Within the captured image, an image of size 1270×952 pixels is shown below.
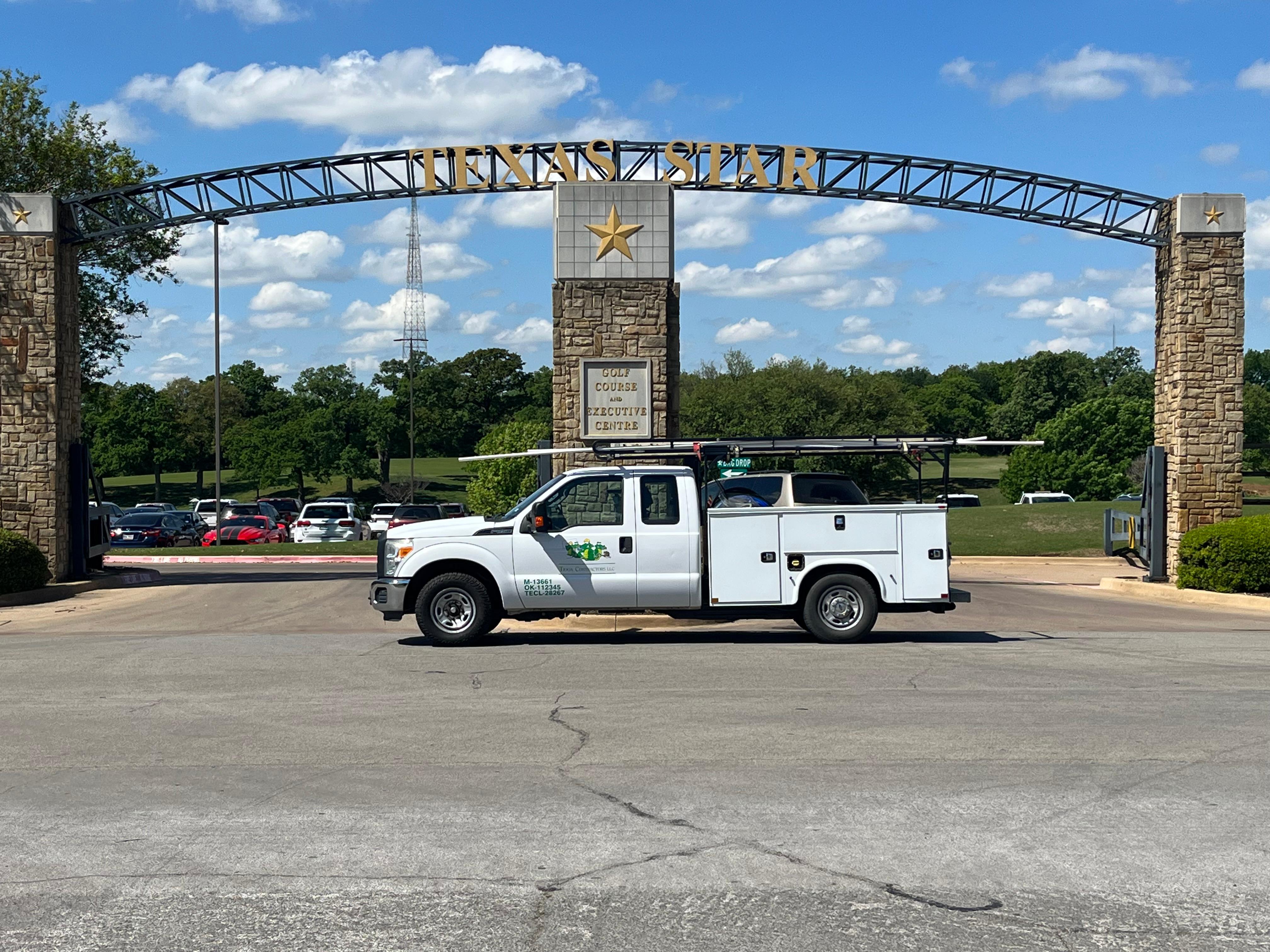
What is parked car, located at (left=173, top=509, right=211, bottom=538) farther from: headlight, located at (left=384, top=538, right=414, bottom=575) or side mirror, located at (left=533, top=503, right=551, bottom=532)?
side mirror, located at (left=533, top=503, right=551, bottom=532)

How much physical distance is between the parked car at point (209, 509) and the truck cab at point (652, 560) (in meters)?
36.7

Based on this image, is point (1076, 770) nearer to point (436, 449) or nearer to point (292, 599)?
point (292, 599)

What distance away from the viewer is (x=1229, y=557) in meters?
20.6

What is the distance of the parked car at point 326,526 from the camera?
43.2 m

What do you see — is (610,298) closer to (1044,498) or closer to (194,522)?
(194,522)

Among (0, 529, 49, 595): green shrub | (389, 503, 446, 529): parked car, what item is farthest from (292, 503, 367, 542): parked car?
(0, 529, 49, 595): green shrub

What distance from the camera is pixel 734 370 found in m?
103

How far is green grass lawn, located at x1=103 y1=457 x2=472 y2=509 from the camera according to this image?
298 ft

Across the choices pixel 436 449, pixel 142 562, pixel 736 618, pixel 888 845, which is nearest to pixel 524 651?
pixel 736 618

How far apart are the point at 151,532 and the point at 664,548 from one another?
3196 cm

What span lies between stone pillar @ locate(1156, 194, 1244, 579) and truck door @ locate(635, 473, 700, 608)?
11158 millimetres

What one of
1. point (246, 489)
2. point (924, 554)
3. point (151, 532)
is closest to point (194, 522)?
point (151, 532)

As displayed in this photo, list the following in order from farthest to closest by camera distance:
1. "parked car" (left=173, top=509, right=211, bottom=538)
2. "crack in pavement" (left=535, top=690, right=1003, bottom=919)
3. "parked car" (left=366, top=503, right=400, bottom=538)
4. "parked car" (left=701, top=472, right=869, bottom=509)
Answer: "parked car" (left=173, top=509, right=211, bottom=538)
"parked car" (left=366, top=503, right=400, bottom=538)
"parked car" (left=701, top=472, right=869, bottom=509)
"crack in pavement" (left=535, top=690, right=1003, bottom=919)

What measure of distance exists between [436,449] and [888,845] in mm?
105809
